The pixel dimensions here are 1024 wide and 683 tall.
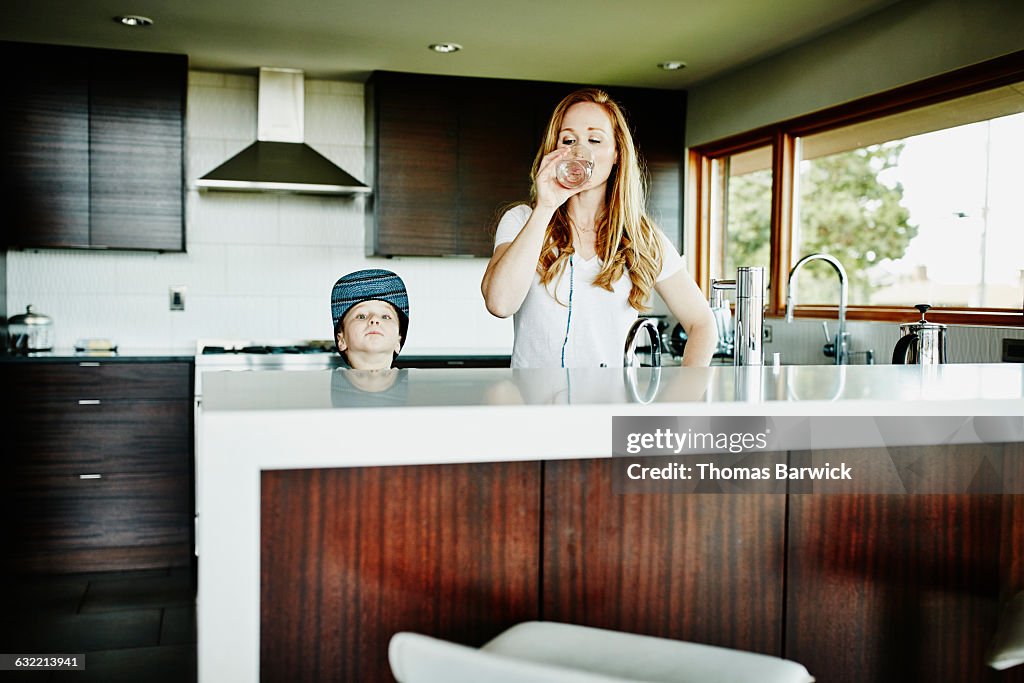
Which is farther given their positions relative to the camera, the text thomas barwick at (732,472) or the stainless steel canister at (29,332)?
the stainless steel canister at (29,332)

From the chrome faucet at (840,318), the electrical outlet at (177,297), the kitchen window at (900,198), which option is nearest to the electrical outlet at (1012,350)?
the kitchen window at (900,198)

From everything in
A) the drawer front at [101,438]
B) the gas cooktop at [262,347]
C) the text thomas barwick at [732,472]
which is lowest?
the drawer front at [101,438]

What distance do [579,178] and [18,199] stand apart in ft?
10.9

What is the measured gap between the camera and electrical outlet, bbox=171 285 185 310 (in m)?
Answer: 4.53

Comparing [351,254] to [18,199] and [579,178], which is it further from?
[579,178]

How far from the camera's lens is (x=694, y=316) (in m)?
2.04

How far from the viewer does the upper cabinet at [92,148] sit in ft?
13.3

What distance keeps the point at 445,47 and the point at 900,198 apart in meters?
1.97

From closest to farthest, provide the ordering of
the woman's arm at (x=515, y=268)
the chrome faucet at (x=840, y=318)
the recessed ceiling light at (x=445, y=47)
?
the woman's arm at (x=515, y=268), the chrome faucet at (x=840, y=318), the recessed ceiling light at (x=445, y=47)

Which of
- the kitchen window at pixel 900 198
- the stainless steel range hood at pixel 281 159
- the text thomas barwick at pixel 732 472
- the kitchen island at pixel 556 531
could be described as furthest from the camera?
the stainless steel range hood at pixel 281 159

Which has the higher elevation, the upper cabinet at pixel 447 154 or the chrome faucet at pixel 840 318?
the upper cabinet at pixel 447 154

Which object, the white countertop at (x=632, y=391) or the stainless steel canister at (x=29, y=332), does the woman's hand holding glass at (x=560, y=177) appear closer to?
the white countertop at (x=632, y=391)

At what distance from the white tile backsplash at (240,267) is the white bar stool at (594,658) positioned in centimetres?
339

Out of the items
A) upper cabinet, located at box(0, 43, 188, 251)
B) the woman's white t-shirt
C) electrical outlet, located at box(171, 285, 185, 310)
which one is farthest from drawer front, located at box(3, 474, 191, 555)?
the woman's white t-shirt
